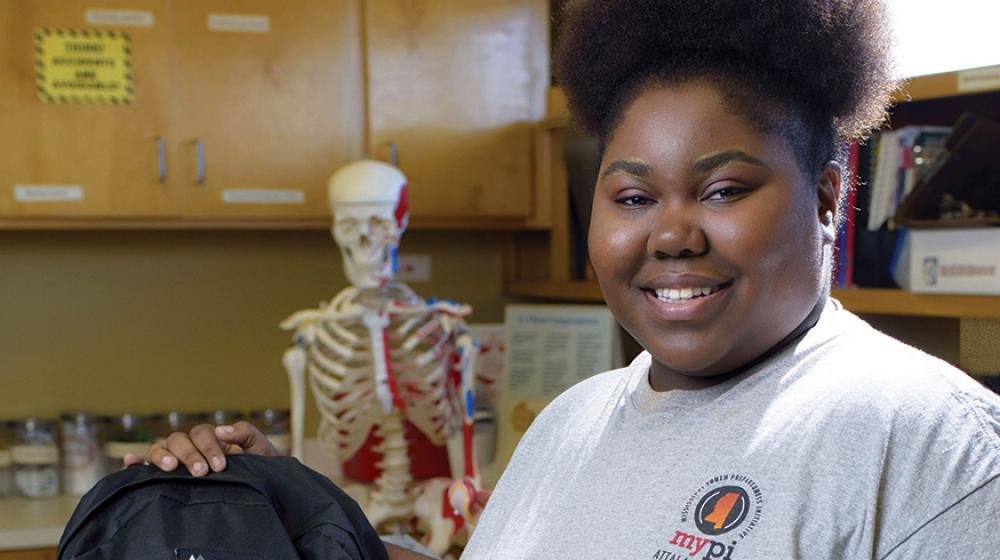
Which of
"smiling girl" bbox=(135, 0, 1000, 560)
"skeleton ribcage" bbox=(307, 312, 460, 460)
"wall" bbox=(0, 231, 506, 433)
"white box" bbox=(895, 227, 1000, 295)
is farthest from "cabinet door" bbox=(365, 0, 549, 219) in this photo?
"smiling girl" bbox=(135, 0, 1000, 560)

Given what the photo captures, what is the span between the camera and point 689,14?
2.75 ft

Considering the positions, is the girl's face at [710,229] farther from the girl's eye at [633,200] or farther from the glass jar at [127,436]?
the glass jar at [127,436]

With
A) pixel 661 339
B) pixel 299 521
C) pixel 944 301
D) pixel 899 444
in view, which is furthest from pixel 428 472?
pixel 899 444

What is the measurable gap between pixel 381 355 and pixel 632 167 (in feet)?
4.58

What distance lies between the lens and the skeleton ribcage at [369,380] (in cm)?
219

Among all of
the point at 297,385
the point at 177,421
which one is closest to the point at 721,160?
the point at 297,385

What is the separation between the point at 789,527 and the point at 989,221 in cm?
104

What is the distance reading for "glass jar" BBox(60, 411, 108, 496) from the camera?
277 cm

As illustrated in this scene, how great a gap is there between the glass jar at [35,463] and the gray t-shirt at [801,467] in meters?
2.10

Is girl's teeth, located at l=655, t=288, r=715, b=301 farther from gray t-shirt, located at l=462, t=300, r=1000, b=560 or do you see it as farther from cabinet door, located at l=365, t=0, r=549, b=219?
cabinet door, located at l=365, t=0, r=549, b=219

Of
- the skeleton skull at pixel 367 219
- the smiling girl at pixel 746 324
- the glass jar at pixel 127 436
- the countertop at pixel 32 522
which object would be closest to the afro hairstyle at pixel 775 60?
the smiling girl at pixel 746 324

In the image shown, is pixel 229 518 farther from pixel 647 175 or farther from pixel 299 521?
pixel 647 175

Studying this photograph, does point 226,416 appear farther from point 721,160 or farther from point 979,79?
point 721,160

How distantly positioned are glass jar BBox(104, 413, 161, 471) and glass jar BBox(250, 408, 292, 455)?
0.26 metres
